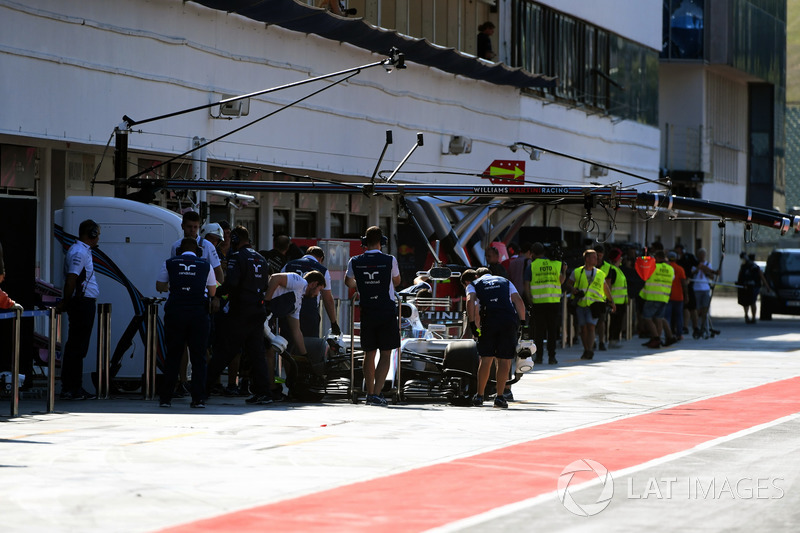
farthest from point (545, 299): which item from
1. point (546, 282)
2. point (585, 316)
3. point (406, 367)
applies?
point (406, 367)

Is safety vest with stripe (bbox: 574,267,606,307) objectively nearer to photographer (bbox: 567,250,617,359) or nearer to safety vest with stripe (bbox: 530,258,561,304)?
photographer (bbox: 567,250,617,359)

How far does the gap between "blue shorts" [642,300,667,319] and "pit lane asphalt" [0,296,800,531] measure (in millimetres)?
8614

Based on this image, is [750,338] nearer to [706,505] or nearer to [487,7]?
[487,7]

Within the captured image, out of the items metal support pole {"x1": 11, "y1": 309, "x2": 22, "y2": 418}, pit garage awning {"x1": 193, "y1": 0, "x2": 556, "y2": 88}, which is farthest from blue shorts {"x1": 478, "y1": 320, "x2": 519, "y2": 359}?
pit garage awning {"x1": 193, "y1": 0, "x2": 556, "y2": 88}

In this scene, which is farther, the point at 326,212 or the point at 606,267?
the point at 326,212

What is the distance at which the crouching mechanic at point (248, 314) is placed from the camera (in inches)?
605

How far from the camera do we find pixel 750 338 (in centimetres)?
3066

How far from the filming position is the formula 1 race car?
15.8m

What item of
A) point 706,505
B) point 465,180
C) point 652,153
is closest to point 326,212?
point 465,180

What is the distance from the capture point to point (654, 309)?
89.2ft

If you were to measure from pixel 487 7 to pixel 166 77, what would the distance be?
14.1 metres

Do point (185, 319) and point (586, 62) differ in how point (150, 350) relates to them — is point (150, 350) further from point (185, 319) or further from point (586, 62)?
point (586, 62)

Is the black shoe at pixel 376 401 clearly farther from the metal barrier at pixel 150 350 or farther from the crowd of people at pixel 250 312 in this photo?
the metal barrier at pixel 150 350

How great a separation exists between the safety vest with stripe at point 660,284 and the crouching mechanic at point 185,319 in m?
13.6
